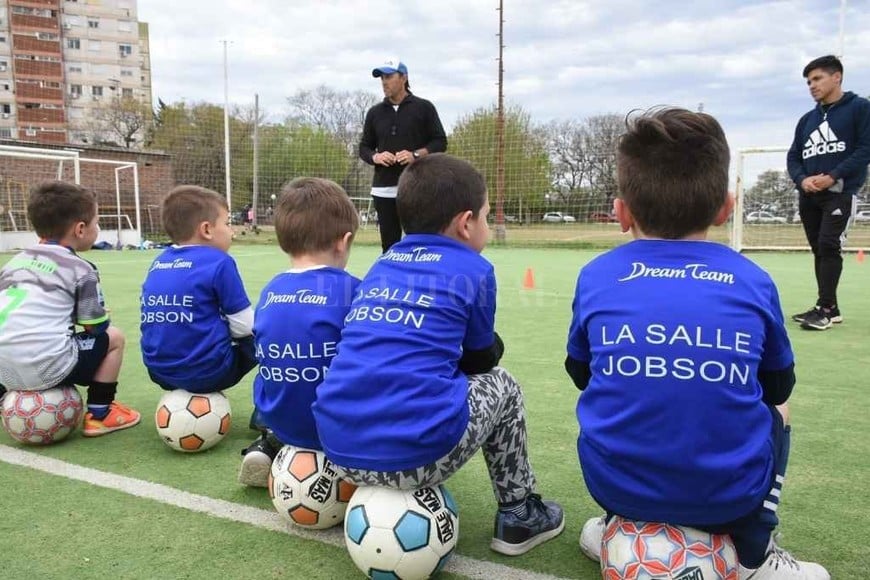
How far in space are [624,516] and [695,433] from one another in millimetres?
288

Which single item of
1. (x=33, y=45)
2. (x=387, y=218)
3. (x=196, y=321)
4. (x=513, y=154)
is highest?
(x=33, y=45)

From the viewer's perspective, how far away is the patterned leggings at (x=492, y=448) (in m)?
1.77

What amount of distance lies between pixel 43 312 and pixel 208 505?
1235 millimetres

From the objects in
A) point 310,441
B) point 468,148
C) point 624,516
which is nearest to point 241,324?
point 310,441

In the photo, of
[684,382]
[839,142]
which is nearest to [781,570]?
[684,382]

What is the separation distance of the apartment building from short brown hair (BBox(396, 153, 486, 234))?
63162 millimetres

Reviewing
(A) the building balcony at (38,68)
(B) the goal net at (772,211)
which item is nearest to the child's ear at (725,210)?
(B) the goal net at (772,211)

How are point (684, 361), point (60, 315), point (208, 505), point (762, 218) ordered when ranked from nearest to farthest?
point (684, 361) → point (208, 505) → point (60, 315) → point (762, 218)

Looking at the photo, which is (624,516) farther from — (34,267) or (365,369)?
(34,267)

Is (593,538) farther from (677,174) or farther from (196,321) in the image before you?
(196,321)

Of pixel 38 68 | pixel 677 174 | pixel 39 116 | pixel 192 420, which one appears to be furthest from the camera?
pixel 38 68

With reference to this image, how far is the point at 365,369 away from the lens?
1.75m

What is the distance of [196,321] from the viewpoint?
2.86m

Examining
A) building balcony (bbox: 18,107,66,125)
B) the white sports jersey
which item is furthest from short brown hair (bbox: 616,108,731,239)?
building balcony (bbox: 18,107,66,125)
